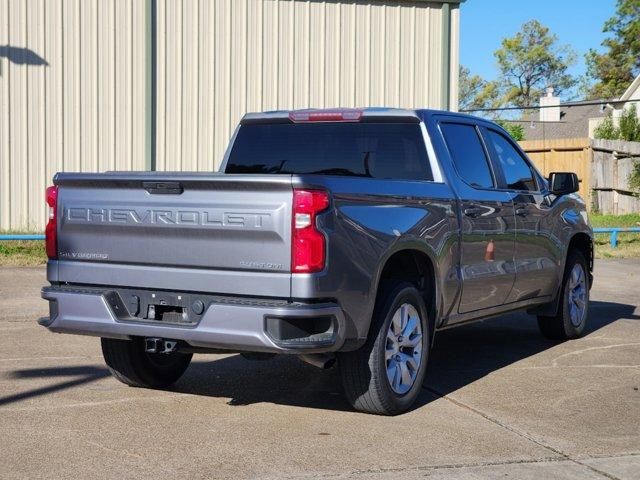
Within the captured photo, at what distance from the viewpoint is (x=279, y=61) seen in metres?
17.4

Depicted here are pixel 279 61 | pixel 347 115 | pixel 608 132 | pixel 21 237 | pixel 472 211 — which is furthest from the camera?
pixel 608 132

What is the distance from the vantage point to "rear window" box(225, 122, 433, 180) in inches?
293

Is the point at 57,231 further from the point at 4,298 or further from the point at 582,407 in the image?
the point at 4,298

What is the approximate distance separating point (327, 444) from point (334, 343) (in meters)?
0.56

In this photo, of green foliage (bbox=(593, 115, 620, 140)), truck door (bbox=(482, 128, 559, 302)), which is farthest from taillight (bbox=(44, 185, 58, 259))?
green foliage (bbox=(593, 115, 620, 140))

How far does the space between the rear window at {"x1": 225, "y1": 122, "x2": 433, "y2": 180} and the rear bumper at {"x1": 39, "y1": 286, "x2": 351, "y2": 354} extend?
1925 mm

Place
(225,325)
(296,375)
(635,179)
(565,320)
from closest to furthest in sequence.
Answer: (225,325) → (296,375) → (565,320) → (635,179)

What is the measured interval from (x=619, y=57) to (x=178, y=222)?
58189mm

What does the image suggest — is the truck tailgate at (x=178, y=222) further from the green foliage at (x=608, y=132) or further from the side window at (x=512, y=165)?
the green foliage at (x=608, y=132)

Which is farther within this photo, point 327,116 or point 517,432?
point 327,116

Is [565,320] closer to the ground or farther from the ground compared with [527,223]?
closer to the ground

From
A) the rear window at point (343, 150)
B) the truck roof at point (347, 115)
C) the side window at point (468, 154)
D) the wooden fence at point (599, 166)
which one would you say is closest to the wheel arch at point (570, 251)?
the side window at point (468, 154)

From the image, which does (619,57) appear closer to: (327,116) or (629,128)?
(629,128)

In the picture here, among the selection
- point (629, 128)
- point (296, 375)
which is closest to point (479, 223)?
point (296, 375)
